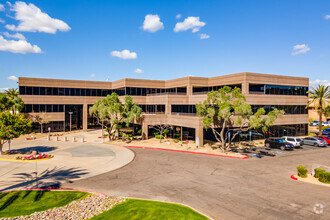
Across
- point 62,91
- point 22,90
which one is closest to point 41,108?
point 22,90

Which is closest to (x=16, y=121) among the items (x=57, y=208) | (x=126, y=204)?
(x=57, y=208)

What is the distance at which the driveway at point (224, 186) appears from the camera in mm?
13953

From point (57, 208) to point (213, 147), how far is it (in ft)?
83.9

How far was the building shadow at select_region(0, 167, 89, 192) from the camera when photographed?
1814cm

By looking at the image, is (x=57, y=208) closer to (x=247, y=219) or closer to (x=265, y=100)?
(x=247, y=219)

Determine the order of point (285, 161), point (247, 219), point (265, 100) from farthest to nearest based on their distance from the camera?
point (265, 100) < point (285, 161) < point (247, 219)

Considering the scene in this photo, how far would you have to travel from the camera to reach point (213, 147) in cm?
3469

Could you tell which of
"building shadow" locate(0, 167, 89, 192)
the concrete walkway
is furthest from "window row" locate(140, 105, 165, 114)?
"building shadow" locate(0, 167, 89, 192)

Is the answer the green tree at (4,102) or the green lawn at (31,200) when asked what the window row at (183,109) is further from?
the green tree at (4,102)

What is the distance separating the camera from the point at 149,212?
12844mm

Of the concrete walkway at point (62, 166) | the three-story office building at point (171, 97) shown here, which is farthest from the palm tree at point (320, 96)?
the concrete walkway at point (62, 166)

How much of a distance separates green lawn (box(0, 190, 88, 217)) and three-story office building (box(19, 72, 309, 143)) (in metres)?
23.5

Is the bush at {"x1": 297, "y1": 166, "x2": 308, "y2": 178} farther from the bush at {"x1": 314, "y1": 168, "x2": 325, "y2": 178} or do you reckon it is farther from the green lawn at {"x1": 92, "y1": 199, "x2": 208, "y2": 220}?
the green lawn at {"x1": 92, "y1": 199, "x2": 208, "y2": 220}

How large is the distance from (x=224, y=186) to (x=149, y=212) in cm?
786
